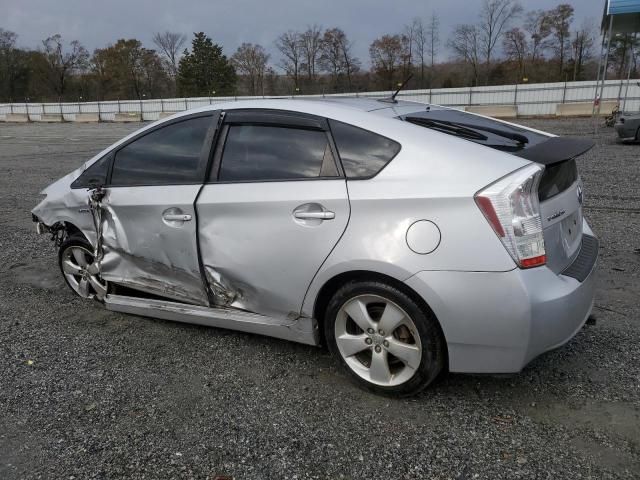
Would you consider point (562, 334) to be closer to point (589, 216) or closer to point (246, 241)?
point (246, 241)

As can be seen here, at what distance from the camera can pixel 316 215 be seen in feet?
9.61

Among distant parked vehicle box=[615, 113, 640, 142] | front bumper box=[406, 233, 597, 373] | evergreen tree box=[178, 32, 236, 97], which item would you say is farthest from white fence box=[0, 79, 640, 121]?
evergreen tree box=[178, 32, 236, 97]

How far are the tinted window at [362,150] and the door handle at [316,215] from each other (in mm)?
237

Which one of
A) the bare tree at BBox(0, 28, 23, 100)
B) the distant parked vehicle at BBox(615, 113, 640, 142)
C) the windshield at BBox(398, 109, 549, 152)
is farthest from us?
the bare tree at BBox(0, 28, 23, 100)

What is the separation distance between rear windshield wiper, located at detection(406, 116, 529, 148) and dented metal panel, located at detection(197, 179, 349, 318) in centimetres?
67

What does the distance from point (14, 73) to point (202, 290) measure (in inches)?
3336

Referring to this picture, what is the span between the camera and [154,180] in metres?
3.71

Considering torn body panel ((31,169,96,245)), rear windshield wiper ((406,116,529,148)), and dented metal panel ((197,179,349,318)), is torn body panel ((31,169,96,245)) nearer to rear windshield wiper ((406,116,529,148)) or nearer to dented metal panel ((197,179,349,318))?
dented metal panel ((197,179,349,318))

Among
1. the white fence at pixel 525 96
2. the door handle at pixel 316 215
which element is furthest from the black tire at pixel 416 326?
the white fence at pixel 525 96

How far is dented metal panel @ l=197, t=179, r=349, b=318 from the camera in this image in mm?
2924

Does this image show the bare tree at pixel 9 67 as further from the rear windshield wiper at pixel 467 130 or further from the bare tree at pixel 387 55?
the rear windshield wiper at pixel 467 130

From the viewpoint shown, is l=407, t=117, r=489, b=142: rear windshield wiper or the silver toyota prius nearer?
the silver toyota prius

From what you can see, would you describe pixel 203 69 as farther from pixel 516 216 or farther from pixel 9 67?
pixel 516 216

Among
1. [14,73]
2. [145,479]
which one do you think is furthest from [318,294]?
[14,73]
